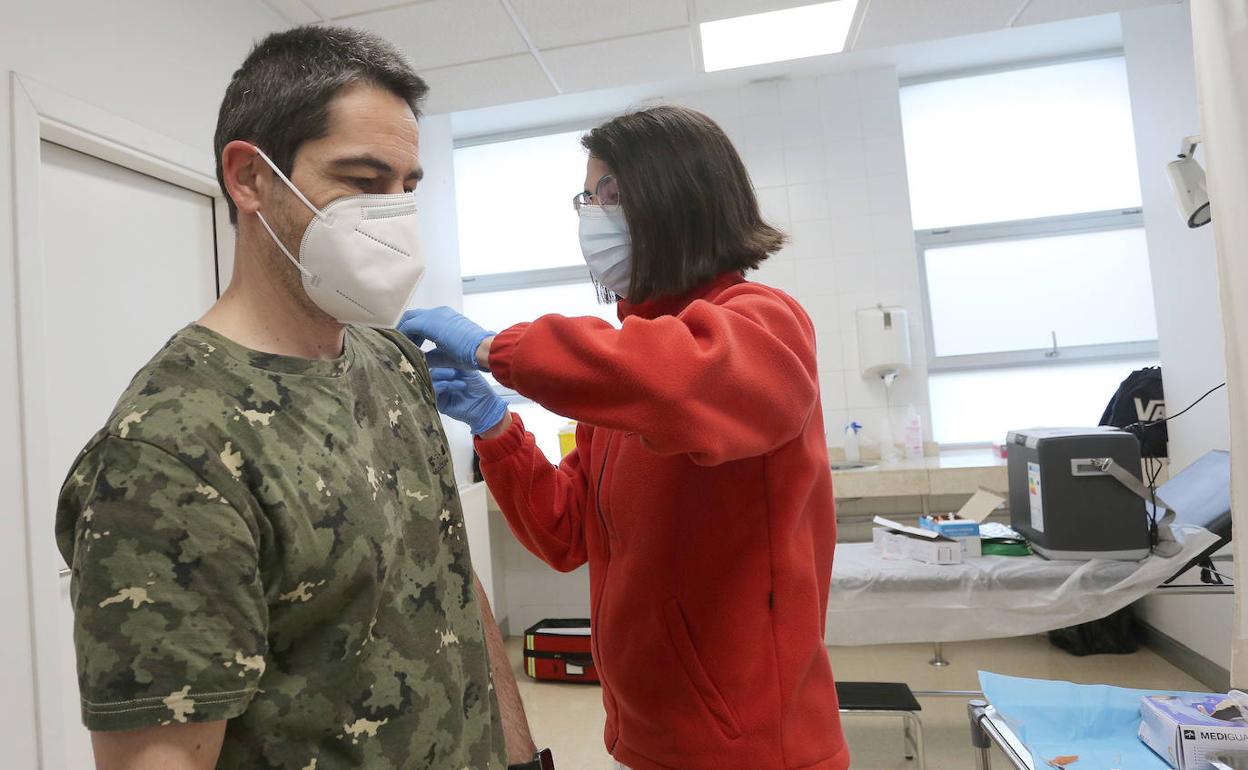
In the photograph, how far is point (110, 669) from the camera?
596mm

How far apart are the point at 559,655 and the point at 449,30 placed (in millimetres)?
2748

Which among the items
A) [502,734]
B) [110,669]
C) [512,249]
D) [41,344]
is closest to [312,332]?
[110,669]

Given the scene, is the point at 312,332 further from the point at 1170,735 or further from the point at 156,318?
the point at 1170,735

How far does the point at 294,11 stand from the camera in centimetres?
276

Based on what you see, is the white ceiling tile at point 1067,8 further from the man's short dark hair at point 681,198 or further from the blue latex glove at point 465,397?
the blue latex glove at point 465,397

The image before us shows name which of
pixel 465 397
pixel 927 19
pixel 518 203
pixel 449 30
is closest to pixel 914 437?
pixel 927 19

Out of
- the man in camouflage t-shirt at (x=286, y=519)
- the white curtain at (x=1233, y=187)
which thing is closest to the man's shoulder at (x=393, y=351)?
the man in camouflage t-shirt at (x=286, y=519)

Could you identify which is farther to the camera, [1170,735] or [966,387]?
[966,387]

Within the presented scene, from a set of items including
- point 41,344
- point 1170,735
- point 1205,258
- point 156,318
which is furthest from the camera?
point 1205,258

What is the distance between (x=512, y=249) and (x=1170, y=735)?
384 cm

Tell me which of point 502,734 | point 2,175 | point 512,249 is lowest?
point 502,734

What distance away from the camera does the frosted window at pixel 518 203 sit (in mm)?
4531

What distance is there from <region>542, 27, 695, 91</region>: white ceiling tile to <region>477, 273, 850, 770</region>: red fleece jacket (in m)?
2.25

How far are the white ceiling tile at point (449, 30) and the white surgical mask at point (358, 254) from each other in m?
2.11
